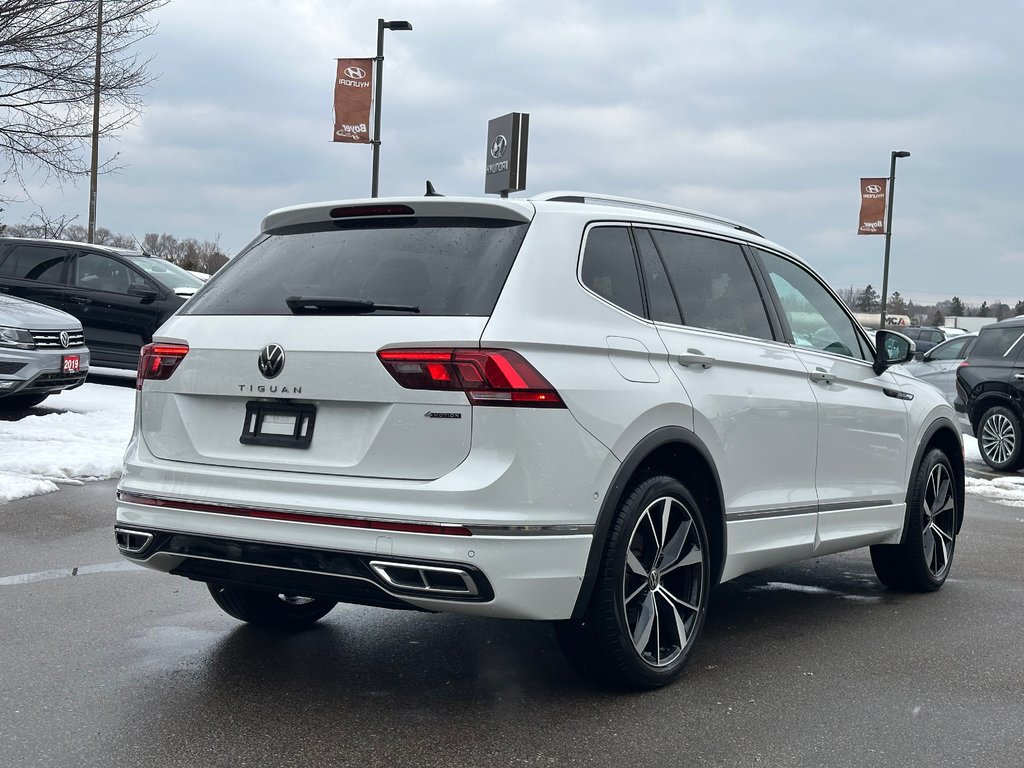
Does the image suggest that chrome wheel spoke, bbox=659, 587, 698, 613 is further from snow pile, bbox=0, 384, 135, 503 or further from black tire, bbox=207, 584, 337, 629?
snow pile, bbox=0, 384, 135, 503

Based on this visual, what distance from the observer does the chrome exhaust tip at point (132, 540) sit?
14.2ft

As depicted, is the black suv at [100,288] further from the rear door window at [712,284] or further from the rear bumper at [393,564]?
the rear bumper at [393,564]

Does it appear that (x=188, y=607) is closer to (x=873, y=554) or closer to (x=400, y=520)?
(x=400, y=520)

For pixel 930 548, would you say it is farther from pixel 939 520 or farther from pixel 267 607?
pixel 267 607

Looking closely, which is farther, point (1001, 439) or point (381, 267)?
point (1001, 439)

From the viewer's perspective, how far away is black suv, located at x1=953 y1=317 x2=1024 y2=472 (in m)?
13.7

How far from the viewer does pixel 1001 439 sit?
13812mm

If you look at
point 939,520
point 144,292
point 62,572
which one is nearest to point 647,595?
point 939,520

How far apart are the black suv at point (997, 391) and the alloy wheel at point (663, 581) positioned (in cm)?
1016

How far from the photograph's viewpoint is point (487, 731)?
4004 millimetres

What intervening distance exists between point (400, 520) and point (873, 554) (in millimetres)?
3748

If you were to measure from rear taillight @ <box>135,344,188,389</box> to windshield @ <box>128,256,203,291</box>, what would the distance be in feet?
37.2

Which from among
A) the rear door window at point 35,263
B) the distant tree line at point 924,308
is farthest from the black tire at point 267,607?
the distant tree line at point 924,308

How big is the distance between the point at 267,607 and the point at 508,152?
941cm
